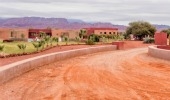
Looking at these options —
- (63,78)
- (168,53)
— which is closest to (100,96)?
(63,78)

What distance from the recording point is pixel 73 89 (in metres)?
12.8

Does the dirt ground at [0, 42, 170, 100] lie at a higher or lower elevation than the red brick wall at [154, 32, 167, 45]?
lower

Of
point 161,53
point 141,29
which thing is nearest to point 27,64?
point 161,53

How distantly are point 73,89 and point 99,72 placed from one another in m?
5.24

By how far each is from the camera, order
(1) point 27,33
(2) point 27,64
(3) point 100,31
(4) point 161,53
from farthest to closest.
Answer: (3) point 100,31 → (1) point 27,33 → (4) point 161,53 → (2) point 27,64

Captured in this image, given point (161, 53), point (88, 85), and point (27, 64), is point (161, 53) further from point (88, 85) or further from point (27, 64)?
point (88, 85)

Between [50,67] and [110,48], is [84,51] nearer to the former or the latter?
[110,48]

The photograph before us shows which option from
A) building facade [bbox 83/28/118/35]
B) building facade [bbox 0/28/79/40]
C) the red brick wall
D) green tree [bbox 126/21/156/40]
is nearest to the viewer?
the red brick wall

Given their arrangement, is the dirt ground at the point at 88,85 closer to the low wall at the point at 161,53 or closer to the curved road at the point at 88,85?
the curved road at the point at 88,85

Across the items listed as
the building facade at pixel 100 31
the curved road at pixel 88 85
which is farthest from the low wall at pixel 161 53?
the building facade at pixel 100 31

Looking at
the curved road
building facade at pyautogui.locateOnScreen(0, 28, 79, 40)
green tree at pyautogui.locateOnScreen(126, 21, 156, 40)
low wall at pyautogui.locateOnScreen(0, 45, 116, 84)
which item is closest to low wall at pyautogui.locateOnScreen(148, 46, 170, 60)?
low wall at pyautogui.locateOnScreen(0, 45, 116, 84)

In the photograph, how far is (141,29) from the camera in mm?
87875

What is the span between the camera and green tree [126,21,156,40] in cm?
8788

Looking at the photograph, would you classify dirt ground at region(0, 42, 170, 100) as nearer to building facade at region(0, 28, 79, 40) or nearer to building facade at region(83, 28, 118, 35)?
building facade at region(0, 28, 79, 40)
